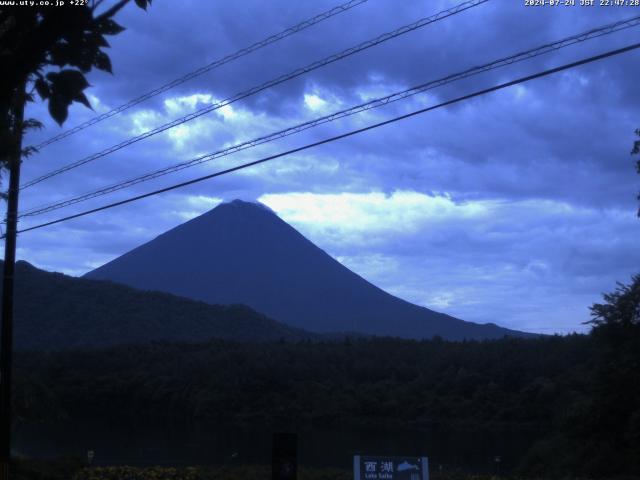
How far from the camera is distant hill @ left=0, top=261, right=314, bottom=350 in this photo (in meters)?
96.9

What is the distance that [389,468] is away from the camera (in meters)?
10.6

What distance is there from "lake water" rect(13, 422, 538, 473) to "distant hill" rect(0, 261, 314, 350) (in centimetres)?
5143

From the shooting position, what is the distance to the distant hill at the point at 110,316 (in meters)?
96.9

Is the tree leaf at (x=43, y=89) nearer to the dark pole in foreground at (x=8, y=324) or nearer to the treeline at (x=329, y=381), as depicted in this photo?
the dark pole in foreground at (x=8, y=324)

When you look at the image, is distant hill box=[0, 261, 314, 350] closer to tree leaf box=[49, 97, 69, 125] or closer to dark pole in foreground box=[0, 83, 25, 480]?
dark pole in foreground box=[0, 83, 25, 480]

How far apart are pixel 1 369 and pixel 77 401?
45.1 meters

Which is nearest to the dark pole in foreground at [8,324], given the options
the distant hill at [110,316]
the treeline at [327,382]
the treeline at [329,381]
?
the treeline at [329,381]

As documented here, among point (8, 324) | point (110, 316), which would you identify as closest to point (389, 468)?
point (8, 324)

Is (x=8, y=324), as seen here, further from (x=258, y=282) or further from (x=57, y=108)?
(x=258, y=282)

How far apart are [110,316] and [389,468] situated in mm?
96726

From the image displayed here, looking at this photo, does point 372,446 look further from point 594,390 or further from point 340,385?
point 340,385

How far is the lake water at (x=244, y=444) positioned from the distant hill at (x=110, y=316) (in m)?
51.4

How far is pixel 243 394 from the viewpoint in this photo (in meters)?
56.4

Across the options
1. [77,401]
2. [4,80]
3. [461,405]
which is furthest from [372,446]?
[4,80]
